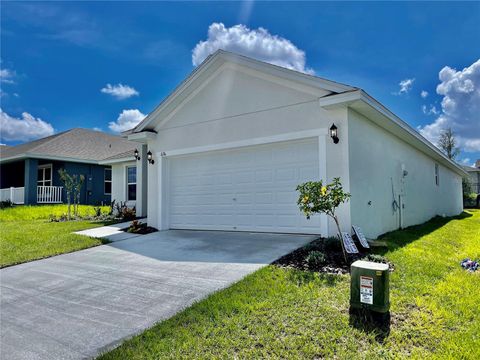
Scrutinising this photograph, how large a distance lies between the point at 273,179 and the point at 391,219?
3990 millimetres

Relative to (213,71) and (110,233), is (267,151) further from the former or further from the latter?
(110,233)

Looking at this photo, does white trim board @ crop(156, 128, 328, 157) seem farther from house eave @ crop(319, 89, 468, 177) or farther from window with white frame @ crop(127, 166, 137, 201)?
window with white frame @ crop(127, 166, 137, 201)

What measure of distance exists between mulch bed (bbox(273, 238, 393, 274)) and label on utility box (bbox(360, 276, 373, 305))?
1536 mm

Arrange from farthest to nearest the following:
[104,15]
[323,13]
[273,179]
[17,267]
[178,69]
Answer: [178,69]
[104,15]
[323,13]
[273,179]
[17,267]

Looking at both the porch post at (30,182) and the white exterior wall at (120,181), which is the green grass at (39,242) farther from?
the porch post at (30,182)

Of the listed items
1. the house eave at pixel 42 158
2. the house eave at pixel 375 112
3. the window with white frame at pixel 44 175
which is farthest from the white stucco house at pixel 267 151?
the window with white frame at pixel 44 175

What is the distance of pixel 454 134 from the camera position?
40.9 m

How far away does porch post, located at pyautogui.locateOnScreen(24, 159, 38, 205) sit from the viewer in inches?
698

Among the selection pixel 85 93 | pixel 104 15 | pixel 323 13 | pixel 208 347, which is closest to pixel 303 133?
pixel 323 13

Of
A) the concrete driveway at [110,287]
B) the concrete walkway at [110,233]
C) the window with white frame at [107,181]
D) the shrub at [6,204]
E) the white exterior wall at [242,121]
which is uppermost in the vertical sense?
the white exterior wall at [242,121]

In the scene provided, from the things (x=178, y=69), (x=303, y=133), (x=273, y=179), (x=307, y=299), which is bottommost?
(x=307, y=299)

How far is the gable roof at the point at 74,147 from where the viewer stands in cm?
1834

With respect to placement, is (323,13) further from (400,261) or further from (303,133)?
(400,261)

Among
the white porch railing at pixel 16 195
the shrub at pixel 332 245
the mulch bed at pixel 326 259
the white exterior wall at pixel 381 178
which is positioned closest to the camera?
the mulch bed at pixel 326 259
